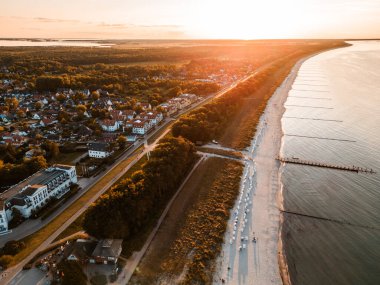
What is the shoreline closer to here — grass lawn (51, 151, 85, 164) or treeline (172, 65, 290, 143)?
treeline (172, 65, 290, 143)

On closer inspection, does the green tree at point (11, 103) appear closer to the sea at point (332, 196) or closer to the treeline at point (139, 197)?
the treeline at point (139, 197)

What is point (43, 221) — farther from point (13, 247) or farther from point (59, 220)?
point (13, 247)

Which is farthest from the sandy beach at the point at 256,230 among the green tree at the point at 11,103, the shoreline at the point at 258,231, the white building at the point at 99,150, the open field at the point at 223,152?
the green tree at the point at 11,103

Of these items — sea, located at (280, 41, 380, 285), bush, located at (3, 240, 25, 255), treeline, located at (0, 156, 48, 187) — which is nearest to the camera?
sea, located at (280, 41, 380, 285)

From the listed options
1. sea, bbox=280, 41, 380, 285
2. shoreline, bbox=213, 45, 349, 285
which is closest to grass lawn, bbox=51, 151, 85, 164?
shoreline, bbox=213, 45, 349, 285

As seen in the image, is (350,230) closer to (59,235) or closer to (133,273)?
(133,273)

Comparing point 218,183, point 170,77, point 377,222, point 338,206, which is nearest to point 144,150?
point 218,183

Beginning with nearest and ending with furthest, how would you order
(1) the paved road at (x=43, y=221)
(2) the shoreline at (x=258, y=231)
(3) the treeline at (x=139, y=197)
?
1. (2) the shoreline at (x=258, y=231)
2. (3) the treeline at (x=139, y=197)
3. (1) the paved road at (x=43, y=221)
